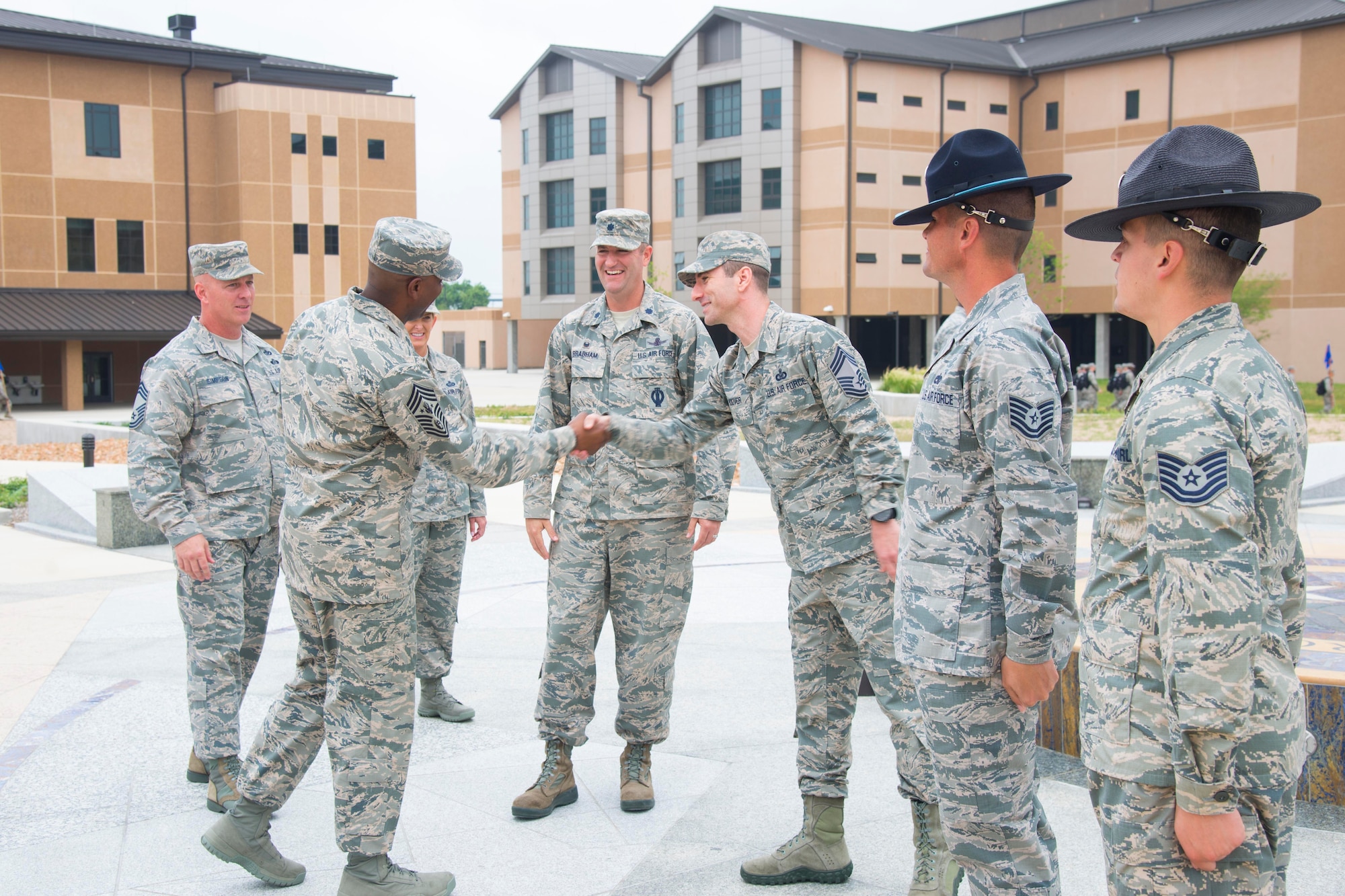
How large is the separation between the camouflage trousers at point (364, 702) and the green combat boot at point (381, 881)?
0.05m

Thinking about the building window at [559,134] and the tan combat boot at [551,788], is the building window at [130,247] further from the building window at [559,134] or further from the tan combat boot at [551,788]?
the tan combat boot at [551,788]

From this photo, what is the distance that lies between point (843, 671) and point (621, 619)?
1.09m

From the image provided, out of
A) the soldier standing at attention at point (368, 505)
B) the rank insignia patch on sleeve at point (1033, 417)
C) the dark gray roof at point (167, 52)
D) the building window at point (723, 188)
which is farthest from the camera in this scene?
the building window at point (723, 188)

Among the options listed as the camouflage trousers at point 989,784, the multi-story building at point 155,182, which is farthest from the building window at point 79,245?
the camouflage trousers at point 989,784

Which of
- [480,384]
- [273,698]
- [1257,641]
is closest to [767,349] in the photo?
[1257,641]

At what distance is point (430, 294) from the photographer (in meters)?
3.71

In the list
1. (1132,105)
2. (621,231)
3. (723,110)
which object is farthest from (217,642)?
(1132,105)

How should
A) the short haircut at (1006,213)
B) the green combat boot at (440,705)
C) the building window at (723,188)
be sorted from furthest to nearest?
the building window at (723,188), the green combat boot at (440,705), the short haircut at (1006,213)

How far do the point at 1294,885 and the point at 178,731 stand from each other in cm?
473

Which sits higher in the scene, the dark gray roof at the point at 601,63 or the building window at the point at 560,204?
the dark gray roof at the point at 601,63

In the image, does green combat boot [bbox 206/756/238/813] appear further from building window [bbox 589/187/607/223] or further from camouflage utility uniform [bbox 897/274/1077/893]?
building window [bbox 589/187/607/223]

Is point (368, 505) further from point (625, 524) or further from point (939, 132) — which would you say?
point (939, 132)

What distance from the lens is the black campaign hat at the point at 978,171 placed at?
9.50 ft

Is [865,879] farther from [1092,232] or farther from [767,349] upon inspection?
[1092,232]
